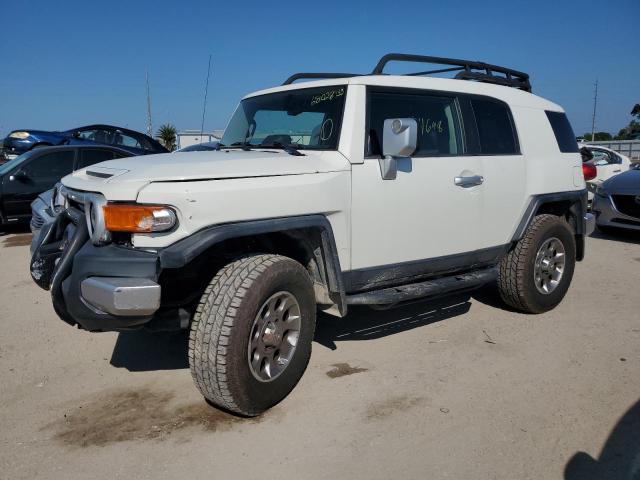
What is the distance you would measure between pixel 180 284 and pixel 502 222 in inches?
104

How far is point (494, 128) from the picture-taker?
4.31 meters

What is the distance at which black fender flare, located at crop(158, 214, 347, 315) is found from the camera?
8.63ft

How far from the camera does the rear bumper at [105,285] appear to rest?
102 inches

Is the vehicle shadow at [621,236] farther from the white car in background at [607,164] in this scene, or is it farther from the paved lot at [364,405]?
the paved lot at [364,405]

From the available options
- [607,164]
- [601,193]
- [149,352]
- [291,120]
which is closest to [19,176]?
[149,352]

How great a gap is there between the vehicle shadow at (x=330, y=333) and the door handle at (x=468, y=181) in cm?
133

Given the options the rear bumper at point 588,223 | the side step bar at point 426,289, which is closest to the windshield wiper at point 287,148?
the side step bar at point 426,289

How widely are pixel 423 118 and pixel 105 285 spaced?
2510 millimetres

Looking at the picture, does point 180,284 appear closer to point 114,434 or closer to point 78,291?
point 78,291

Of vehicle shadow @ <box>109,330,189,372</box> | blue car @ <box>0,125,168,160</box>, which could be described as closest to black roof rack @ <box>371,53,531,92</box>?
vehicle shadow @ <box>109,330,189,372</box>

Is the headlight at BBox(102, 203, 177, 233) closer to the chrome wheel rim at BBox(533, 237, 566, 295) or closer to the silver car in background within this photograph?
the chrome wheel rim at BBox(533, 237, 566, 295)

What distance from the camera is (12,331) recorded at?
4.41m

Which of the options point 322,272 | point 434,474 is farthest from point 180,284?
point 434,474

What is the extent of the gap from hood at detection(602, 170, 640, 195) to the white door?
552 centimetres
